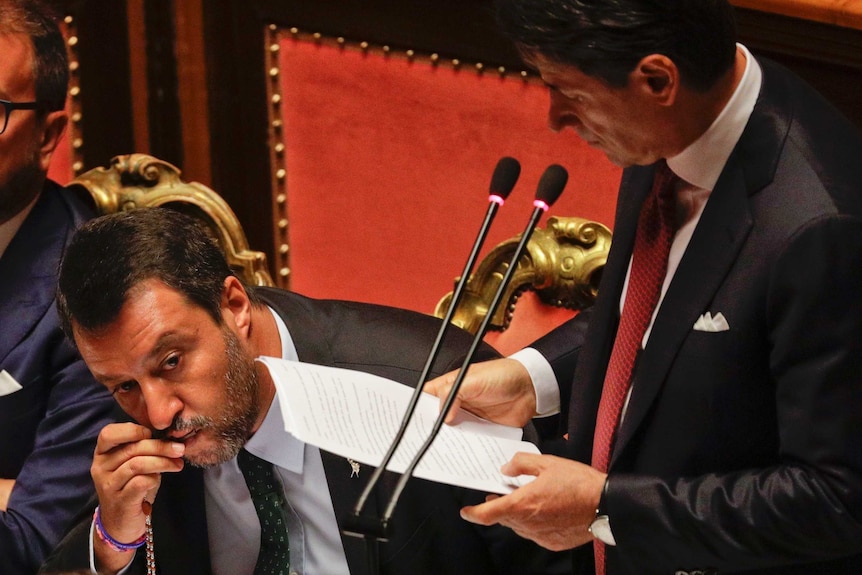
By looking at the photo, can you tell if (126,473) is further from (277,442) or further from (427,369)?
(427,369)

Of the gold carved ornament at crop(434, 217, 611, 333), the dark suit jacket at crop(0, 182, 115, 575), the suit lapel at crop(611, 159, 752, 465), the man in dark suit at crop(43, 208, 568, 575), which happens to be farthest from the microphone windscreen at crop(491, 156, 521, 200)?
the gold carved ornament at crop(434, 217, 611, 333)

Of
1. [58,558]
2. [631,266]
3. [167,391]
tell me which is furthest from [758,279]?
[58,558]

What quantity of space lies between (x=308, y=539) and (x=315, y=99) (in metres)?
1.05

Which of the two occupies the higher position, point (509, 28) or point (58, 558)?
point (509, 28)

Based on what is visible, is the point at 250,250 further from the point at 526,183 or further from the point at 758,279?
the point at 758,279

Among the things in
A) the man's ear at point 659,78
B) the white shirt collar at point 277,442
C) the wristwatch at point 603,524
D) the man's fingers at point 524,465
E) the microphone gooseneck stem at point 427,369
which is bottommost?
the white shirt collar at point 277,442

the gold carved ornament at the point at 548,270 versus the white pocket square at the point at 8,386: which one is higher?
the gold carved ornament at the point at 548,270

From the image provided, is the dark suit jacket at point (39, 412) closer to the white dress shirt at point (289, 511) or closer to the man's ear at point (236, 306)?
the white dress shirt at point (289, 511)

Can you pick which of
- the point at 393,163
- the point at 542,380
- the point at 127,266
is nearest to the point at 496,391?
the point at 542,380

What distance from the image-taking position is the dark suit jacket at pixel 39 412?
2.10 meters

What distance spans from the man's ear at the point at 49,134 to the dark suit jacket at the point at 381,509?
61 cm

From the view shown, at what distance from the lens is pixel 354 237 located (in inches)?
105

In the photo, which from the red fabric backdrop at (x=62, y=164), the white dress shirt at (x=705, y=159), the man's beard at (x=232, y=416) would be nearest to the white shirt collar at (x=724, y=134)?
the white dress shirt at (x=705, y=159)

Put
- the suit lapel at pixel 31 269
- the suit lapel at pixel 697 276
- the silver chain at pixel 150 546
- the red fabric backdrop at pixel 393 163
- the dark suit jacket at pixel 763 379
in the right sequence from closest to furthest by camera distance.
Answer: the dark suit jacket at pixel 763 379, the suit lapel at pixel 697 276, the silver chain at pixel 150 546, the suit lapel at pixel 31 269, the red fabric backdrop at pixel 393 163
